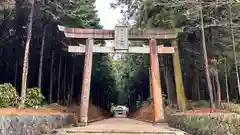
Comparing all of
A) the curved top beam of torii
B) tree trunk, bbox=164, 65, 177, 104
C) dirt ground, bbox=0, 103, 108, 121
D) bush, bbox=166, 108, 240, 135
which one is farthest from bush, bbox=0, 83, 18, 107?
tree trunk, bbox=164, 65, 177, 104

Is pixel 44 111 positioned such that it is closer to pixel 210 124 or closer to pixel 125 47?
pixel 125 47

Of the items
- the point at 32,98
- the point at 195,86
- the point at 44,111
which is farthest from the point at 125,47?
the point at 195,86

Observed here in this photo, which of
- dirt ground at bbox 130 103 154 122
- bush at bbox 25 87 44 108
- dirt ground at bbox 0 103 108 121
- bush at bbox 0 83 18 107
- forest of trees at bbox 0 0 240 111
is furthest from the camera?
dirt ground at bbox 130 103 154 122

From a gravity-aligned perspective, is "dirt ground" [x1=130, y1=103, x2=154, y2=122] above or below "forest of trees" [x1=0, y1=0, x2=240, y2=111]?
below

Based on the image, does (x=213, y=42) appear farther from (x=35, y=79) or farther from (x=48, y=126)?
(x=35, y=79)

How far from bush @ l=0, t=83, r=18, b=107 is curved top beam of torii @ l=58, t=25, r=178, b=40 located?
3.73 metres

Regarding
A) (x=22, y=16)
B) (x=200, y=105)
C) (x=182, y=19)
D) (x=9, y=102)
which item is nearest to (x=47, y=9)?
(x=22, y=16)

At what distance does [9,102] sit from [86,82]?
11.2ft

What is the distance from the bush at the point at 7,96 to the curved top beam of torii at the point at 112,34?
147 inches

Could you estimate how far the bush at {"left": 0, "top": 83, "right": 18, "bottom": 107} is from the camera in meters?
11.1

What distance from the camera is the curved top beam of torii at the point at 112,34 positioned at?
13.9 m

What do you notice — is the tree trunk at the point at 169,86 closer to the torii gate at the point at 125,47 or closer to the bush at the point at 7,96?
the torii gate at the point at 125,47

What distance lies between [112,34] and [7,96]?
565cm

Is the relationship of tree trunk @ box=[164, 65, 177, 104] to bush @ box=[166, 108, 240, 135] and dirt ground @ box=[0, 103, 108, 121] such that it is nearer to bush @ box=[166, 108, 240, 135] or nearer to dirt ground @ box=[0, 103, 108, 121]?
dirt ground @ box=[0, 103, 108, 121]
